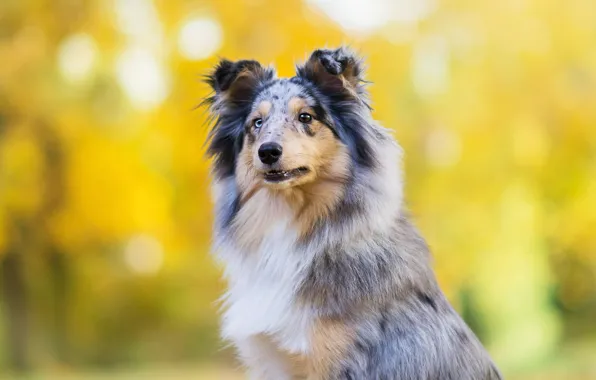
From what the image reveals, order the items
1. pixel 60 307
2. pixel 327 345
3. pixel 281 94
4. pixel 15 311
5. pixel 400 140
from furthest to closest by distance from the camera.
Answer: pixel 60 307
pixel 15 311
pixel 400 140
pixel 281 94
pixel 327 345

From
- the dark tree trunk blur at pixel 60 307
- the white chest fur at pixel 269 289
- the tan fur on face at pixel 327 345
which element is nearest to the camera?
the tan fur on face at pixel 327 345

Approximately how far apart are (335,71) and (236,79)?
1.75 ft

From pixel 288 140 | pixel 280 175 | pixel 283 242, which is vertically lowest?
pixel 283 242

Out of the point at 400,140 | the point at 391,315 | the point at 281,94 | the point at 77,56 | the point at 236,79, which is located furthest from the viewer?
the point at 77,56

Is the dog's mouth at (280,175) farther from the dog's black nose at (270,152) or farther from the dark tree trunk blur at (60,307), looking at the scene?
the dark tree trunk blur at (60,307)

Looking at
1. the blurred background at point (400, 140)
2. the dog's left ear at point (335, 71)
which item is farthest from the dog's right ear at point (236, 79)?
the blurred background at point (400, 140)

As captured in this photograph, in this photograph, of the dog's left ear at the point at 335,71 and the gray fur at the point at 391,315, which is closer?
the gray fur at the point at 391,315

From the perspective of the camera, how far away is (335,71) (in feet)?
10.3

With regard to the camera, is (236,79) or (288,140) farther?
(236,79)

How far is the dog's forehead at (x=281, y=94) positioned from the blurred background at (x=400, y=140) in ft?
14.3

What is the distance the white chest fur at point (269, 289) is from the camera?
297 cm

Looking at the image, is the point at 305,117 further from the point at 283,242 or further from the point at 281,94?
the point at 283,242

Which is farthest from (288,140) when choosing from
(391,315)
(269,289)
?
(391,315)

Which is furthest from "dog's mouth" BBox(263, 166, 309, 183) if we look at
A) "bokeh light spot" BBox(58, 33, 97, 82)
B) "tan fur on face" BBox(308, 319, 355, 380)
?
"bokeh light spot" BBox(58, 33, 97, 82)
